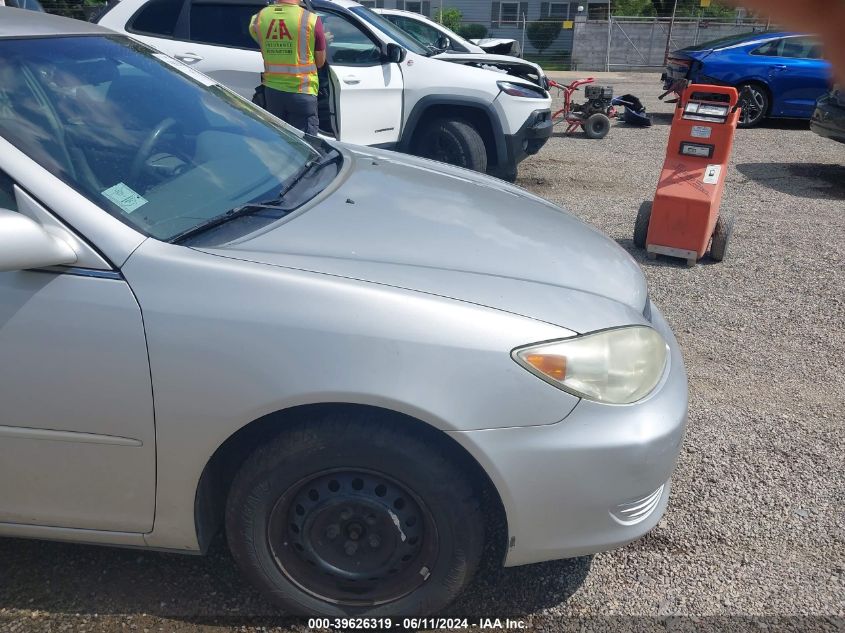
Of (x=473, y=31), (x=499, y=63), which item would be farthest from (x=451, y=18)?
(x=499, y=63)

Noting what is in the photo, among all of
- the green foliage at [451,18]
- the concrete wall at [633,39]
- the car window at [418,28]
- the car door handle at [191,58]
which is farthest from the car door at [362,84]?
the green foliage at [451,18]

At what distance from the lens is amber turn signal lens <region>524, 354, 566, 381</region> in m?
2.03

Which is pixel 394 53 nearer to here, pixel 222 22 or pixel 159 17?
pixel 222 22

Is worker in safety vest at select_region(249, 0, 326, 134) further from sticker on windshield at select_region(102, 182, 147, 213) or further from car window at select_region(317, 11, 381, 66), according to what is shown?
sticker on windshield at select_region(102, 182, 147, 213)

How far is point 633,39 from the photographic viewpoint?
26.9 meters

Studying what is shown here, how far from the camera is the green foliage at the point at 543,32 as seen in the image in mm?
31266

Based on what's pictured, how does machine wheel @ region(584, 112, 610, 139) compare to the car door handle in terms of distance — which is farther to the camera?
machine wheel @ region(584, 112, 610, 139)

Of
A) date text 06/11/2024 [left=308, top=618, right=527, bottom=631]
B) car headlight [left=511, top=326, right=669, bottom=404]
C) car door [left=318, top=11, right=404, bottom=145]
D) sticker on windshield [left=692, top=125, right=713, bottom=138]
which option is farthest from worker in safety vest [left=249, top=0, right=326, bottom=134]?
date text 06/11/2024 [left=308, top=618, right=527, bottom=631]

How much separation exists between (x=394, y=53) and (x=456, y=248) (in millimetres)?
5246

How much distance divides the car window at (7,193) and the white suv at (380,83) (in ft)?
15.6

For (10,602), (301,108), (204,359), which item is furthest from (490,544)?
(301,108)

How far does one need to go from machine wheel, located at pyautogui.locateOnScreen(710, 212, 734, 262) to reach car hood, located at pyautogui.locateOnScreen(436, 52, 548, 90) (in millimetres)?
3240

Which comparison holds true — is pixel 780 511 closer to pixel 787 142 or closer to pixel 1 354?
pixel 1 354

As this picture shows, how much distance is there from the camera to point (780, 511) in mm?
2951
